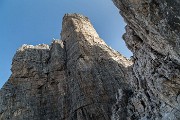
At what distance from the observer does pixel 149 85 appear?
3619 cm

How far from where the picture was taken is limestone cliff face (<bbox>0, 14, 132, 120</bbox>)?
51875 mm

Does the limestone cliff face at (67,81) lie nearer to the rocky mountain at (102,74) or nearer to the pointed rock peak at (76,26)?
the rocky mountain at (102,74)

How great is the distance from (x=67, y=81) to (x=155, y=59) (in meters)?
28.5

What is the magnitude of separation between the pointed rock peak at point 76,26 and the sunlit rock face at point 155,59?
30.4m

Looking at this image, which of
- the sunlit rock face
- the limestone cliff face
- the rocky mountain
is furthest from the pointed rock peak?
the sunlit rock face

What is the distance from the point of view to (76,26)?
240 ft

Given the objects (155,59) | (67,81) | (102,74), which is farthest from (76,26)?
(155,59)

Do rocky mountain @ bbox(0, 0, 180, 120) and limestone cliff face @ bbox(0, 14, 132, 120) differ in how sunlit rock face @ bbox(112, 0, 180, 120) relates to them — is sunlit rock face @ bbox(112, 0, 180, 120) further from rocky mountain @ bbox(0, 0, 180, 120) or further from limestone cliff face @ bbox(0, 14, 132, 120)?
limestone cliff face @ bbox(0, 14, 132, 120)

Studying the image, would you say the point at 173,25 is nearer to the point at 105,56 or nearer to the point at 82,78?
the point at 82,78

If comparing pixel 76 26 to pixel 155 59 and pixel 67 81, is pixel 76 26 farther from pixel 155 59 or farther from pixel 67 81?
pixel 155 59

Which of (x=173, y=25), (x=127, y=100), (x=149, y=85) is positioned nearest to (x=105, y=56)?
(x=127, y=100)

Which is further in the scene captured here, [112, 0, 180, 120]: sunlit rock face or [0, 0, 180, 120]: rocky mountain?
[0, 0, 180, 120]: rocky mountain

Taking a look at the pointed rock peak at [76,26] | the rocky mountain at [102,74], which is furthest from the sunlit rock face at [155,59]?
the pointed rock peak at [76,26]

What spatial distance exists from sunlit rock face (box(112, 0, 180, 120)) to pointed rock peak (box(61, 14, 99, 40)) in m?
30.4
